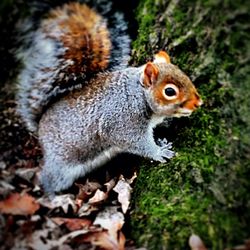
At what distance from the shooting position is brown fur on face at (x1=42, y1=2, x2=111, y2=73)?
2.59 m

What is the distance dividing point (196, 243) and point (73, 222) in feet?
2.43

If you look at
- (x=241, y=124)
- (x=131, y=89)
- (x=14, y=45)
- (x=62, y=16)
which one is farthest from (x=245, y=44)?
(x=14, y=45)

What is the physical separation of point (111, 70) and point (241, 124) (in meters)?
1.11

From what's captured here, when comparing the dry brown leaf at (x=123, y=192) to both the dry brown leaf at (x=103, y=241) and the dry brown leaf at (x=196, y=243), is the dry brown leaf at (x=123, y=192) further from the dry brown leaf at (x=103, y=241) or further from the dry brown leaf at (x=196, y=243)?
the dry brown leaf at (x=196, y=243)

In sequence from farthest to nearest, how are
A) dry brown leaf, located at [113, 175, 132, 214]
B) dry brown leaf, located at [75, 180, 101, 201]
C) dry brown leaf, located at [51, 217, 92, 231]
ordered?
1. dry brown leaf, located at [75, 180, 101, 201]
2. dry brown leaf, located at [113, 175, 132, 214]
3. dry brown leaf, located at [51, 217, 92, 231]

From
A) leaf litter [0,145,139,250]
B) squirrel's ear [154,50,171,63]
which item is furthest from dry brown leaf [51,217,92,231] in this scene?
squirrel's ear [154,50,171,63]

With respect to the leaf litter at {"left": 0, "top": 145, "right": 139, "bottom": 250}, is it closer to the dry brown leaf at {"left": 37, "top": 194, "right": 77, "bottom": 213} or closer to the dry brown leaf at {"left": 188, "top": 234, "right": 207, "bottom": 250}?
the dry brown leaf at {"left": 37, "top": 194, "right": 77, "bottom": 213}

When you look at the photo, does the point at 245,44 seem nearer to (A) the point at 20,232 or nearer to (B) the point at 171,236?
(B) the point at 171,236

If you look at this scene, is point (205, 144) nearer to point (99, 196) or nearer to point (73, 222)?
point (99, 196)

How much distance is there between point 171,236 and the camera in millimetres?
2334

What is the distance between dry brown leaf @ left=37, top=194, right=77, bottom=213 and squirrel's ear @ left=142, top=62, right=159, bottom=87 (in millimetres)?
913

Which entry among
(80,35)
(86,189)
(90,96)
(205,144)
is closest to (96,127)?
(90,96)

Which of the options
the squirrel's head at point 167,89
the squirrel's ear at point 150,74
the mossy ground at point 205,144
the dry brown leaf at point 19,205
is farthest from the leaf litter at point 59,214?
the squirrel's ear at point 150,74

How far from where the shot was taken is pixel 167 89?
2.80 m
